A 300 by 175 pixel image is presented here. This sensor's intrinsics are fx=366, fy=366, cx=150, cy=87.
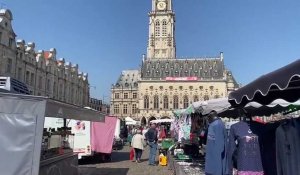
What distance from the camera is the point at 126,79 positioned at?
98375 millimetres

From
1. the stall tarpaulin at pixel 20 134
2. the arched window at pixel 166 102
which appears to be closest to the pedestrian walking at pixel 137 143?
the stall tarpaulin at pixel 20 134

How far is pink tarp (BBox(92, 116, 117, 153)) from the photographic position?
1717 cm

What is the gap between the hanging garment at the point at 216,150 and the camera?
693 cm

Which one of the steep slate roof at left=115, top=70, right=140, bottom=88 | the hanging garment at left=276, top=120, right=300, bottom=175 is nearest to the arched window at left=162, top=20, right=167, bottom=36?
the steep slate roof at left=115, top=70, right=140, bottom=88

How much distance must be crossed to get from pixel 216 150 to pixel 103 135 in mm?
11401

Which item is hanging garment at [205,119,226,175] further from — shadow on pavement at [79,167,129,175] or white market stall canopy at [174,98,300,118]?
shadow on pavement at [79,167,129,175]

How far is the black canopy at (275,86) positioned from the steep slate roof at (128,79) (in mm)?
89156

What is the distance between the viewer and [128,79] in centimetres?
9819

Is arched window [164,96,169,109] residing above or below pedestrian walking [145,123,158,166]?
above

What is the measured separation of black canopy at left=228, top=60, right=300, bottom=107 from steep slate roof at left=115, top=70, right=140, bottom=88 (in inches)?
3510

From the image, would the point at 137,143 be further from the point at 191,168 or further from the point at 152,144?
the point at 191,168

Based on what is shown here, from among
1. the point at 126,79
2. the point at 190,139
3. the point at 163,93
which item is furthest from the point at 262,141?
the point at 126,79

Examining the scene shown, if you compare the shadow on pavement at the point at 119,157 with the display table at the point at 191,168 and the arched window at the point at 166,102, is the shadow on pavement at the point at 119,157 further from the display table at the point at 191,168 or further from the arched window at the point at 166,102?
the arched window at the point at 166,102

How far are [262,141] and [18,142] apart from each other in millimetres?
4160
